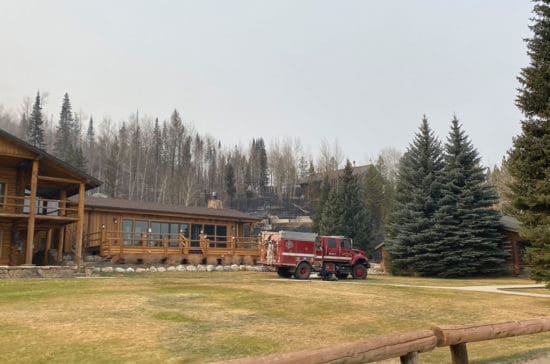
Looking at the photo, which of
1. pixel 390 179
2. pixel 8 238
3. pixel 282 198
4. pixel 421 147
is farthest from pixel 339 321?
pixel 282 198

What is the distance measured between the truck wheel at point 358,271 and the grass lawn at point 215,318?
732 centimetres

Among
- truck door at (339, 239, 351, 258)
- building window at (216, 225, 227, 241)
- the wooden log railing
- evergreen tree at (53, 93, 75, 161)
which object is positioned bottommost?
the wooden log railing

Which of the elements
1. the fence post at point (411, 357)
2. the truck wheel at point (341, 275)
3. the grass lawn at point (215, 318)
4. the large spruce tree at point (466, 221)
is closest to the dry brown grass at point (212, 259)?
the truck wheel at point (341, 275)

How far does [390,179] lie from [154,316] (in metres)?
71.1

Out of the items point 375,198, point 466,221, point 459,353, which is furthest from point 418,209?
point 375,198

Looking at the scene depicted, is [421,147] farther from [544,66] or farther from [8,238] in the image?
[8,238]

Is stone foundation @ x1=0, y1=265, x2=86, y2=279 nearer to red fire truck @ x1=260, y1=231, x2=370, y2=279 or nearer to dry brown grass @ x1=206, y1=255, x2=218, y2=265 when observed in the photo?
red fire truck @ x1=260, y1=231, x2=370, y2=279

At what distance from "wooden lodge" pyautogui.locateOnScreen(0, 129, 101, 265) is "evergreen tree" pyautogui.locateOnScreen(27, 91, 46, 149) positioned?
60561 millimetres

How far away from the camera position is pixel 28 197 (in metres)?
24.1

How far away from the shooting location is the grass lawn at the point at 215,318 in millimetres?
8297

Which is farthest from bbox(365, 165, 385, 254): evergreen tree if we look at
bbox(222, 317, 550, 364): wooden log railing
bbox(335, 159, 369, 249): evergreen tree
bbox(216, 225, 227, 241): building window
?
bbox(222, 317, 550, 364): wooden log railing

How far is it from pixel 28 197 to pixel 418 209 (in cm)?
2624

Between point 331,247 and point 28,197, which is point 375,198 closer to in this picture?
point 331,247

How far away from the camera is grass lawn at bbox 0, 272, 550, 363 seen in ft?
27.2
